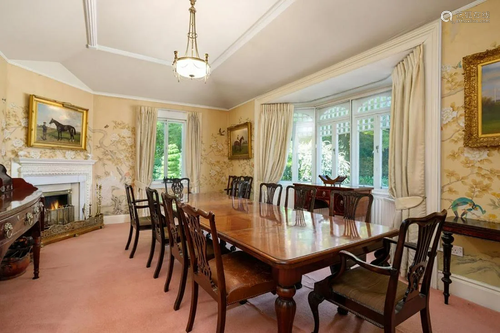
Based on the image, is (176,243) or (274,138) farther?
(274,138)

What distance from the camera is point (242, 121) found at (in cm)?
572

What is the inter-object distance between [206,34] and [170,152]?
9.49ft

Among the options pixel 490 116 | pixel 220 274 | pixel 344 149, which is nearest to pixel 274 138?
pixel 344 149

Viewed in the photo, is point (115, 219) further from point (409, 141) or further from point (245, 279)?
point (409, 141)

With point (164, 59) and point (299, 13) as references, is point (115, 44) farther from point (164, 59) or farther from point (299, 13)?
point (299, 13)

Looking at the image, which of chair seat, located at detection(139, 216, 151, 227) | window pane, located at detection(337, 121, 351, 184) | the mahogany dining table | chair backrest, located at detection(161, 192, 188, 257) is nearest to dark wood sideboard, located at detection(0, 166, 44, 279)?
chair backrest, located at detection(161, 192, 188, 257)

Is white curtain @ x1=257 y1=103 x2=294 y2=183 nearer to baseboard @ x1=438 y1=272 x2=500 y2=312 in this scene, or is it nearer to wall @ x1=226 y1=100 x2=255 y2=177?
wall @ x1=226 y1=100 x2=255 y2=177

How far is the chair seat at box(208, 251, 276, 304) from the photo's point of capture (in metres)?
1.52

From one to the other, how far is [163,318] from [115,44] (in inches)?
153

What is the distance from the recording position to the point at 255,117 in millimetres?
5234

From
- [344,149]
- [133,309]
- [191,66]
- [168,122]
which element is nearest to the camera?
[133,309]

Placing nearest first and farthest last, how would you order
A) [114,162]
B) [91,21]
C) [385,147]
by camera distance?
[91,21] → [385,147] → [114,162]

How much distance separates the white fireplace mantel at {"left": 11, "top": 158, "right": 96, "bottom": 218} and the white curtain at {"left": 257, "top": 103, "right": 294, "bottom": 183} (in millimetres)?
3256

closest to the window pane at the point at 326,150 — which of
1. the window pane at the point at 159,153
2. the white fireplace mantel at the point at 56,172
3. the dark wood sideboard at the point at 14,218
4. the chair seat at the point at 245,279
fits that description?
the chair seat at the point at 245,279
